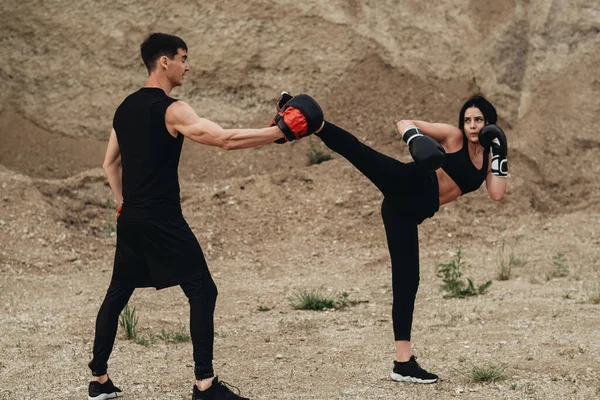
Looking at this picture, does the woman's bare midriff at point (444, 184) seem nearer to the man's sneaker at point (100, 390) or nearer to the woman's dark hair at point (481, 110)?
the woman's dark hair at point (481, 110)

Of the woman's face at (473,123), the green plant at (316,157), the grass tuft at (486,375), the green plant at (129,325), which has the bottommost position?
the grass tuft at (486,375)

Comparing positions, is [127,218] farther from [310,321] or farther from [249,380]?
[310,321]

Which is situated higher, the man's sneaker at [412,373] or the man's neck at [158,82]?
the man's neck at [158,82]

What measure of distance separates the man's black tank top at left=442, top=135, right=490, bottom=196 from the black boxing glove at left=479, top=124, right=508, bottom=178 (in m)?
0.11

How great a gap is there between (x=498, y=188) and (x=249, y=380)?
186 centimetres

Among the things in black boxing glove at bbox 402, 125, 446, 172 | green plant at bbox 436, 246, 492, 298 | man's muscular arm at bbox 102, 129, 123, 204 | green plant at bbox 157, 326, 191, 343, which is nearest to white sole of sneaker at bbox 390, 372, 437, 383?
black boxing glove at bbox 402, 125, 446, 172

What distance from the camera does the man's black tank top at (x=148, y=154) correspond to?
5082 mm

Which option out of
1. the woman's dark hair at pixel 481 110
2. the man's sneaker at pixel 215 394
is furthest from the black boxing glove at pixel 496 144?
the man's sneaker at pixel 215 394

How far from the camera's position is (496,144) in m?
5.76

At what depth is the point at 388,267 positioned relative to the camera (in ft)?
30.6

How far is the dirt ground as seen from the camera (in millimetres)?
6277

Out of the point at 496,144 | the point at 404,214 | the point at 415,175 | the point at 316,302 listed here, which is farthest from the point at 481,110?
the point at 316,302

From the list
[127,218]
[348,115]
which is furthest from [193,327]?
[348,115]

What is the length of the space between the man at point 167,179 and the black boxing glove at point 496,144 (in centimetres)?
109
